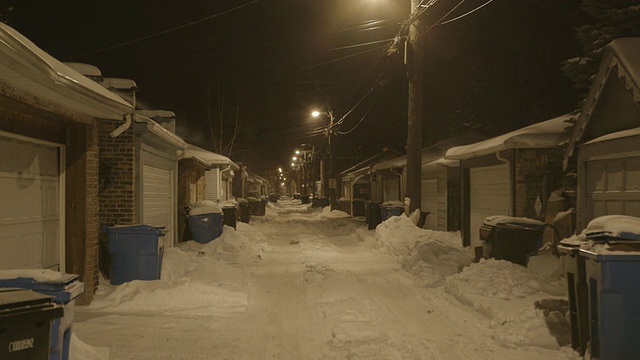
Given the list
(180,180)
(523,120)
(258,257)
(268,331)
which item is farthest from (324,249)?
(523,120)

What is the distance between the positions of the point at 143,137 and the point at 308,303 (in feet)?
16.8

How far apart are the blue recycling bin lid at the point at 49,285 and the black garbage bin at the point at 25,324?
365 millimetres

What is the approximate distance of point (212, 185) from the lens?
26.6 m

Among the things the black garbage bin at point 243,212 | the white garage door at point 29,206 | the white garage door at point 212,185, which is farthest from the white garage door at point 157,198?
the black garbage bin at point 243,212

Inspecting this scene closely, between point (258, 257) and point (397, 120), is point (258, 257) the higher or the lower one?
the lower one

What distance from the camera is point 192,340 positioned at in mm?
6863

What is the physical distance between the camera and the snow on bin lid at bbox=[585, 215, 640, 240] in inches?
233

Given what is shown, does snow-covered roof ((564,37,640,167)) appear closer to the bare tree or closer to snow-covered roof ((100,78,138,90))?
snow-covered roof ((100,78,138,90))

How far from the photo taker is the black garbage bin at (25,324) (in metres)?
3.78

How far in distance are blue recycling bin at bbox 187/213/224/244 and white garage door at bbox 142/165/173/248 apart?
3.19 ft

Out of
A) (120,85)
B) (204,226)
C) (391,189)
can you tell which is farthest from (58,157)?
(391,189)

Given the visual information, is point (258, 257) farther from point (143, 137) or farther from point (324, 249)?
point (143, 137)

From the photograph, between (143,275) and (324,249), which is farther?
(324,249)

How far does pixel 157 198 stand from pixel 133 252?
3821mm
